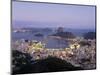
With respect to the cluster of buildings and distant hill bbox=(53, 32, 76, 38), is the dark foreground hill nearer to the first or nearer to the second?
the cluster of buildings

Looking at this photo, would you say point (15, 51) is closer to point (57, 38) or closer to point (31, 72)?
point (31, 72)

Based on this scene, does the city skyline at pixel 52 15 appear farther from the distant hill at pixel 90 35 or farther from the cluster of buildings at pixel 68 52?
the cluster of buildings at pixel 68 52

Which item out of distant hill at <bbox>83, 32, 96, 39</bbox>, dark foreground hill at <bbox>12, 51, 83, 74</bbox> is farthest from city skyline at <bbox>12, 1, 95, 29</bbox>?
dark foreground hill at <bbox>12, 51, 83, 74</bbox>

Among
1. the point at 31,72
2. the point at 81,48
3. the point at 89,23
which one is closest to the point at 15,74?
the point at 31,72

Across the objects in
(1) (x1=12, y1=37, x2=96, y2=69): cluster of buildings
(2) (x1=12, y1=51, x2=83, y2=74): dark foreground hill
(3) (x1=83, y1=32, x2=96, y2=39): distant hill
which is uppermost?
(3) (x1=83, y1=32, x2=96, y2=39): distant hill

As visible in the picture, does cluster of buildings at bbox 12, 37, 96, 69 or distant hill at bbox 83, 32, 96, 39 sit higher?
distant hill at bbox 83, 32, 96, 39

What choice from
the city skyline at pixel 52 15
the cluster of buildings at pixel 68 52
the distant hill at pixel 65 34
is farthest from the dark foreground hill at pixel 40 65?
the city skyline at pixel 52 15

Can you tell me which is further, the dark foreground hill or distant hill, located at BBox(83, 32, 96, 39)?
distant hill, located at BBox(83, 32, 96, 39)
